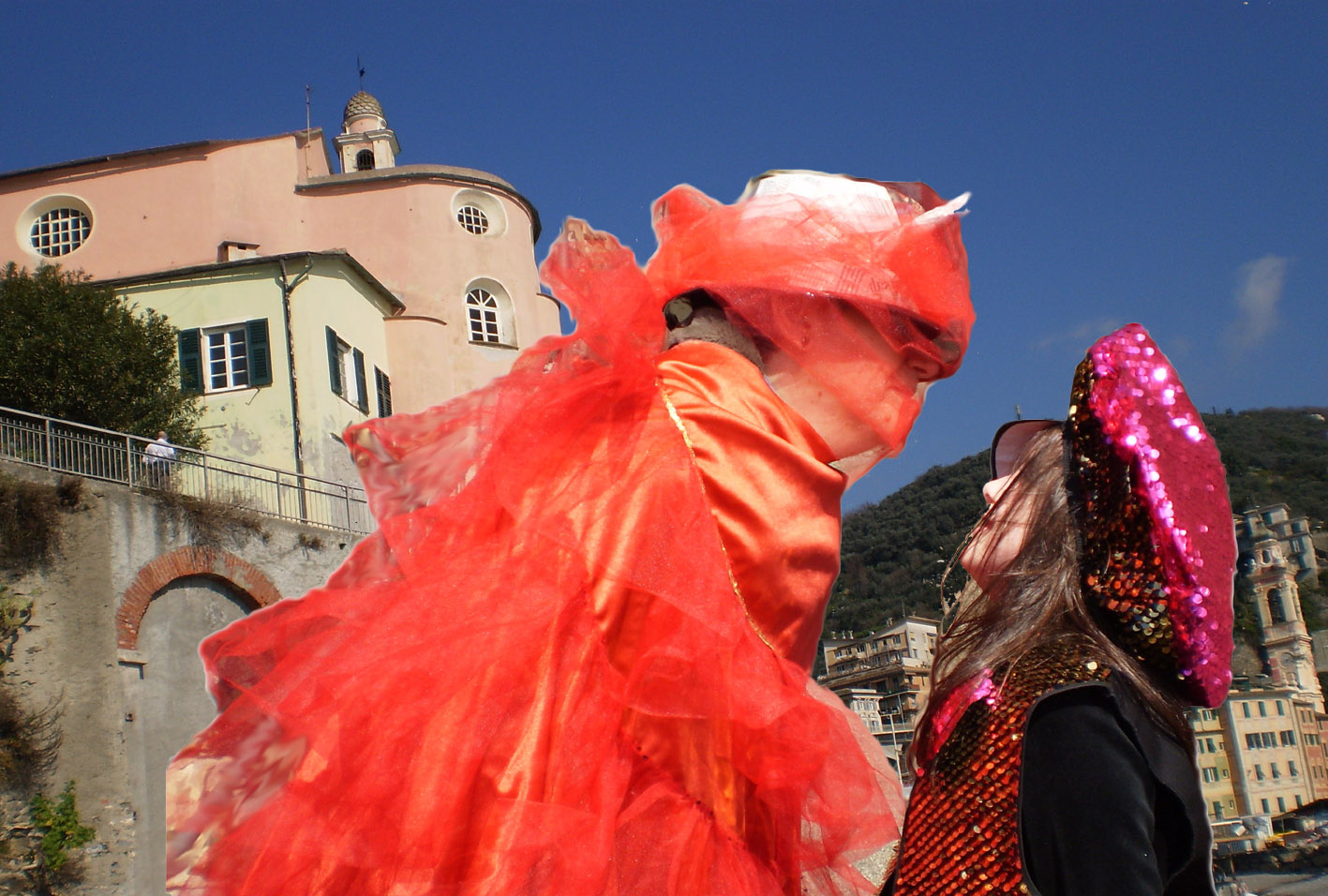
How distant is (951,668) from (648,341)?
0.84 m

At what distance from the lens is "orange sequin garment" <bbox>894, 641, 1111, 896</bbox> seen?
1.66 metres

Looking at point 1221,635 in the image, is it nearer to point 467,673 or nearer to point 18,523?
point 467,673

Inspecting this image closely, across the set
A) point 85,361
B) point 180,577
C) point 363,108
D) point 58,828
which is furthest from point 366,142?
point 58,828

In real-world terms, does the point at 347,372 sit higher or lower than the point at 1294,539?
higher

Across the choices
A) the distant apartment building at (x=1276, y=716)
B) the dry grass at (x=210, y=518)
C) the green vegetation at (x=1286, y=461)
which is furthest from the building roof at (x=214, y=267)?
the green vegetation at (x=1286, y=461)

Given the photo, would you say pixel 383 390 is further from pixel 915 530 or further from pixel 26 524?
pixel 915 530

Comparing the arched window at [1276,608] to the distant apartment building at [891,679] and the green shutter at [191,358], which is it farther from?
the green shutter at [191,358]

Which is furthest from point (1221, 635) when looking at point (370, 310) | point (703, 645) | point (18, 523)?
point (370, 310)

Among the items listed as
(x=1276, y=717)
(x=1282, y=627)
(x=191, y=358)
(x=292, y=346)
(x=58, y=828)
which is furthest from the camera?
(x=1276, y=717)

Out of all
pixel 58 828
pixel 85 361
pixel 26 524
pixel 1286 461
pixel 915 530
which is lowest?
pixel 58 828

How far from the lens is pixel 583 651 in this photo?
149 cm

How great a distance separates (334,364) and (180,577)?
7.68m

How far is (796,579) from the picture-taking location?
1627mm

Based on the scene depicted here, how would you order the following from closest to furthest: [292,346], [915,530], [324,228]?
[915,530] → [292,346] → [324,228]
